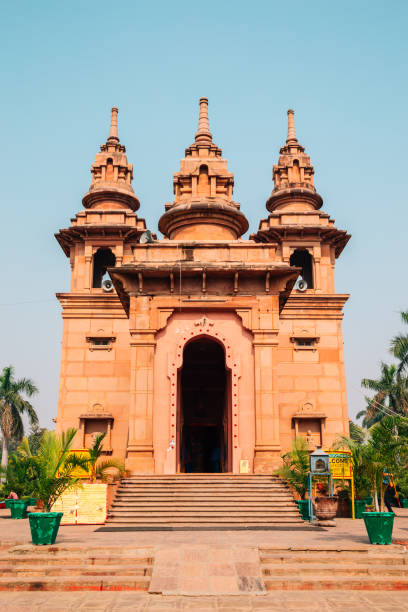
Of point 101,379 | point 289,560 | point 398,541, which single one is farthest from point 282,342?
point 289,560

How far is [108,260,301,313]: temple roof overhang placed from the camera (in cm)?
2308

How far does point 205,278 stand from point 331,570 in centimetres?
1403

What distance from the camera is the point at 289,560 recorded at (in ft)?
36.9

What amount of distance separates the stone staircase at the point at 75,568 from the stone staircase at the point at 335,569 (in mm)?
2317

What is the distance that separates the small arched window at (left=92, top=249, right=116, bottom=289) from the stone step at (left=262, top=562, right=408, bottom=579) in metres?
28.2

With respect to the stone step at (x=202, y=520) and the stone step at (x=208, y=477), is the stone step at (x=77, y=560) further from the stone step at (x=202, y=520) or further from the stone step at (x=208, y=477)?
the stone step at (x=208, y=477)

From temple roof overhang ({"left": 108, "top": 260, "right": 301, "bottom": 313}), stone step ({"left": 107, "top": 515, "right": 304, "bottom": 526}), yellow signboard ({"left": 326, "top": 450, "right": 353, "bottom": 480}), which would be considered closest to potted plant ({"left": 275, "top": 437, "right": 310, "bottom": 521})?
yellow signboard ({"left": 326, "top": 450, "right": 353, "bottom": 480})

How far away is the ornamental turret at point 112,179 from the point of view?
127 feet

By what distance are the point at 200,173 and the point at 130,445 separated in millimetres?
14366

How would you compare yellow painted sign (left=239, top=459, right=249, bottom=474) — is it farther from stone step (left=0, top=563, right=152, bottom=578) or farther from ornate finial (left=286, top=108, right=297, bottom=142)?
ornate finial (left=286, top=108, right=297, bottom=142)

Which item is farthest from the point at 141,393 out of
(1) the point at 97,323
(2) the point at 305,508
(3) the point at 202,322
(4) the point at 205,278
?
(1) the point at 97,323

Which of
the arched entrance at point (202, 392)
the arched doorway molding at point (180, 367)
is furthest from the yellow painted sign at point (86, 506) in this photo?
the arched entrance at point (202, 392)

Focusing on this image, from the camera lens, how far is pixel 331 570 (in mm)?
10914

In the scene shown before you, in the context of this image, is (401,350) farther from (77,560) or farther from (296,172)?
(77,560)
